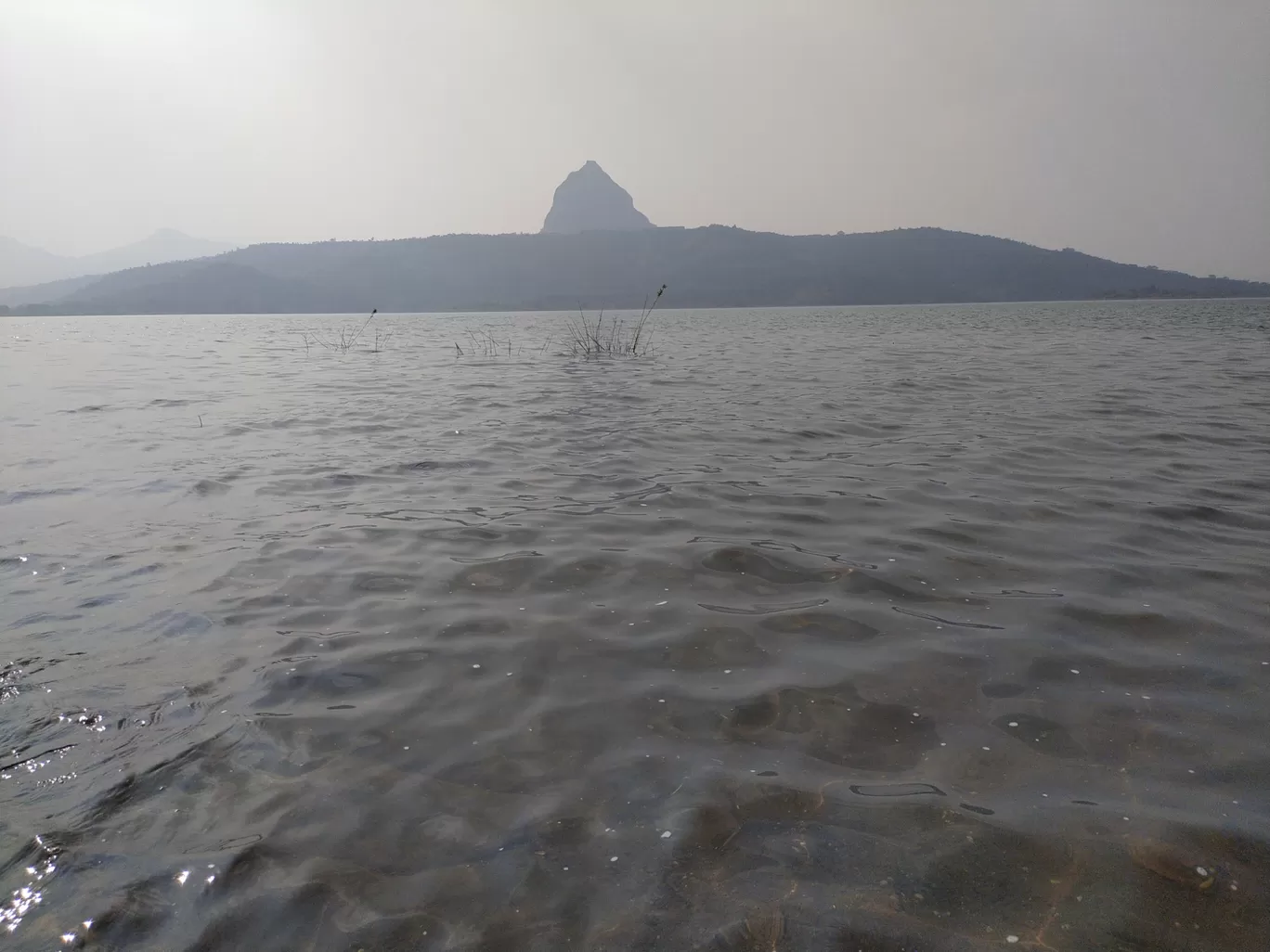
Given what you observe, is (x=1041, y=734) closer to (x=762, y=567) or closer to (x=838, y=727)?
(x=838, y=727)

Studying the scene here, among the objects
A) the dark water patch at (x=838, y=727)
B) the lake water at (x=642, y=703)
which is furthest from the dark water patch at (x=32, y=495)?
the dark water patch at (x=838, y=727)

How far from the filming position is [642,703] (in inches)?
163

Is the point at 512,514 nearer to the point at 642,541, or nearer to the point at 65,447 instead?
the point at 642,541

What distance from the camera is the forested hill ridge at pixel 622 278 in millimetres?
158625

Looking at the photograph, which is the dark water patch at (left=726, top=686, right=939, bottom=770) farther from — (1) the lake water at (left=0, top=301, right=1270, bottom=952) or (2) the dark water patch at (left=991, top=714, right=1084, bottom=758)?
(2) the dark water patch at (left=991, top=714, right=1084, bottom=758)

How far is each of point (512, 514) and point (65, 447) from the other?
31.0 feet

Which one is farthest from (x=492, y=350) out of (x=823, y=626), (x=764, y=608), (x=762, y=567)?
(x=823, y=626)

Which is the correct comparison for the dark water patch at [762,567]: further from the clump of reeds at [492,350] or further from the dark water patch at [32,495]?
the clump of reeds at [492,350]

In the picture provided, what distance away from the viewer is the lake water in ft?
8.96

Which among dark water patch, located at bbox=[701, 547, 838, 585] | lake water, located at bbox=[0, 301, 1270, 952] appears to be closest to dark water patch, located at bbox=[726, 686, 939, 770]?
lake water, located at bbox=[0, 301, 1270, 952]

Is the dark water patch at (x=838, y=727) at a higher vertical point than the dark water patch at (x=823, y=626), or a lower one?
lower

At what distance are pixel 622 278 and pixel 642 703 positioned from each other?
634 feet

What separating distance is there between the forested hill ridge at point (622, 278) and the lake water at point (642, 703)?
147 meters

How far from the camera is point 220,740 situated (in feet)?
12.6
